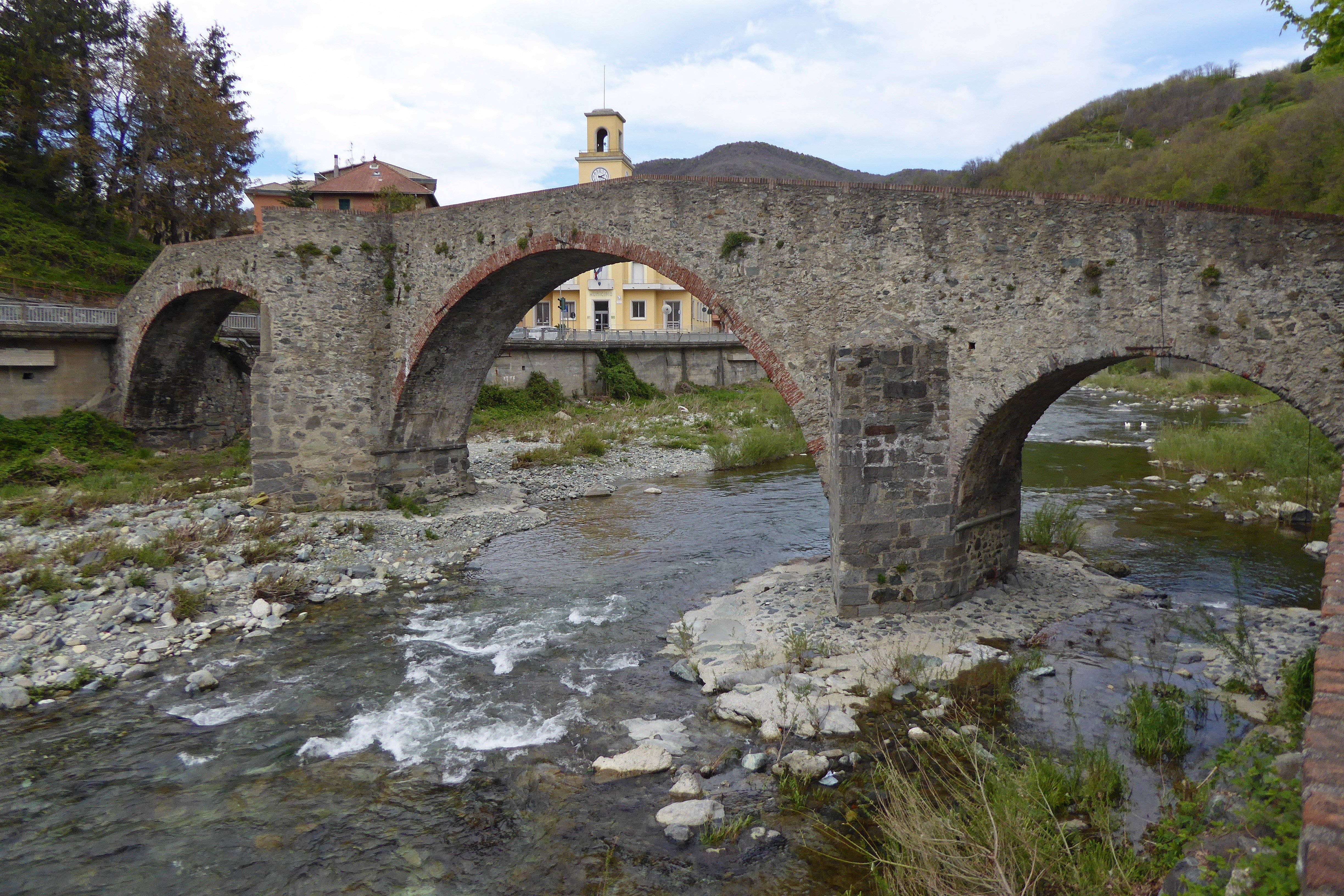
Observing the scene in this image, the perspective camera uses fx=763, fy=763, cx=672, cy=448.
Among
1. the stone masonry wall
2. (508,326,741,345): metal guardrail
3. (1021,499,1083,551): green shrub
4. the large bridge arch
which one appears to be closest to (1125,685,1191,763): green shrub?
the stone masonry wall

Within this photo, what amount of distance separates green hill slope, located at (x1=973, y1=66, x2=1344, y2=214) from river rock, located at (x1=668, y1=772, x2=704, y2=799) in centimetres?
683

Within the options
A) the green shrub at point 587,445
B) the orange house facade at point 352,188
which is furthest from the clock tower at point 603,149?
the green shrub at point 587,445

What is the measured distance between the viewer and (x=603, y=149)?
41250 mm

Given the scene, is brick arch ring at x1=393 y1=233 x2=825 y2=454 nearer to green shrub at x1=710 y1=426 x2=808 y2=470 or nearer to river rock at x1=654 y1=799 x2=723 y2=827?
river rock at x1=654 y1=799 x2=723 y2=827

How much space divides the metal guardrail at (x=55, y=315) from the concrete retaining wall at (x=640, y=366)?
10879 millimetres

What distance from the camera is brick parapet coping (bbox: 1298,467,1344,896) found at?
1.95 m

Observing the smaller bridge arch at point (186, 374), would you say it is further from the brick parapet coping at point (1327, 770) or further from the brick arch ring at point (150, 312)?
the brick parapet coping at point (1327, 770)

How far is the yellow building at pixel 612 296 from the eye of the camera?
38.8m

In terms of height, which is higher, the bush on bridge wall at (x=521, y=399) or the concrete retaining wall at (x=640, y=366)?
the concrete retaining wall at (x=640, y=366)

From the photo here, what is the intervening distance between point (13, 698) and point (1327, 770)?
28.3 feet

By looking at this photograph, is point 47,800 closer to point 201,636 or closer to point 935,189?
point 201,636

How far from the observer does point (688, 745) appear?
18.8ft

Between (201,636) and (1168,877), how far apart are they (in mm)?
8498

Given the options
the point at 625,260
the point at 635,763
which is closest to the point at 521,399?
the point at 625,260
